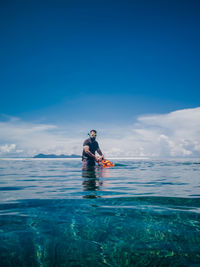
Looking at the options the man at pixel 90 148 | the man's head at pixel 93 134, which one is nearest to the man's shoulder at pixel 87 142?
the man at pixel 90 148

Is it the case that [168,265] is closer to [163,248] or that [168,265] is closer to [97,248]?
[163,248]

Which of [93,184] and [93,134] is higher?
[93,134]

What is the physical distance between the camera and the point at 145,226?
103 inches

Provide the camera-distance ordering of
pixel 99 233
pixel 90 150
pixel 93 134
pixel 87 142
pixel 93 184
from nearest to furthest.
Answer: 1. pixel 99 233
2. pixel 93 184
3. pixel 87 142
4. pixel 93 134
5. pixel 90 150

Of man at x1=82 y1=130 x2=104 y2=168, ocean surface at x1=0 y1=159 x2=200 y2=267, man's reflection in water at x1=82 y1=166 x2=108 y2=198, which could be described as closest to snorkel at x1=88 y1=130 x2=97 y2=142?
man at x1=82 y1=130 x2=104 y2=168

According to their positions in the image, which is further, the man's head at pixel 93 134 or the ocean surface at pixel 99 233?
the man's head at pixel 93 134

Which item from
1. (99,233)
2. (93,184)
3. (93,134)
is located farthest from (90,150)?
(99,233)

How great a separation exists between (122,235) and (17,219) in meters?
1.74

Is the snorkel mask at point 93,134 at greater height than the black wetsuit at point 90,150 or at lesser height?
greater

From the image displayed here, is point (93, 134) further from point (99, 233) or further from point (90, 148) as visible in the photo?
point (99, 233)

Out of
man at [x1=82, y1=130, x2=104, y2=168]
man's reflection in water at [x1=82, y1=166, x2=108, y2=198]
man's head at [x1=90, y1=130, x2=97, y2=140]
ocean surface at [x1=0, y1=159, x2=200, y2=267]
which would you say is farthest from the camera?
man's head at [x1=90, y1=130, x2=97, y2=140]

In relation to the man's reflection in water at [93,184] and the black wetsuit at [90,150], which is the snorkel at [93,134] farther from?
the man's reflection in water at [93,184]

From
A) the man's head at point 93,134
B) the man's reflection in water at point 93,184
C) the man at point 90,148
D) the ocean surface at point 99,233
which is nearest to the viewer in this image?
the ocean surface at point 99,233

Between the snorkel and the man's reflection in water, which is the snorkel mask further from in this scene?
the man's reflection in water
